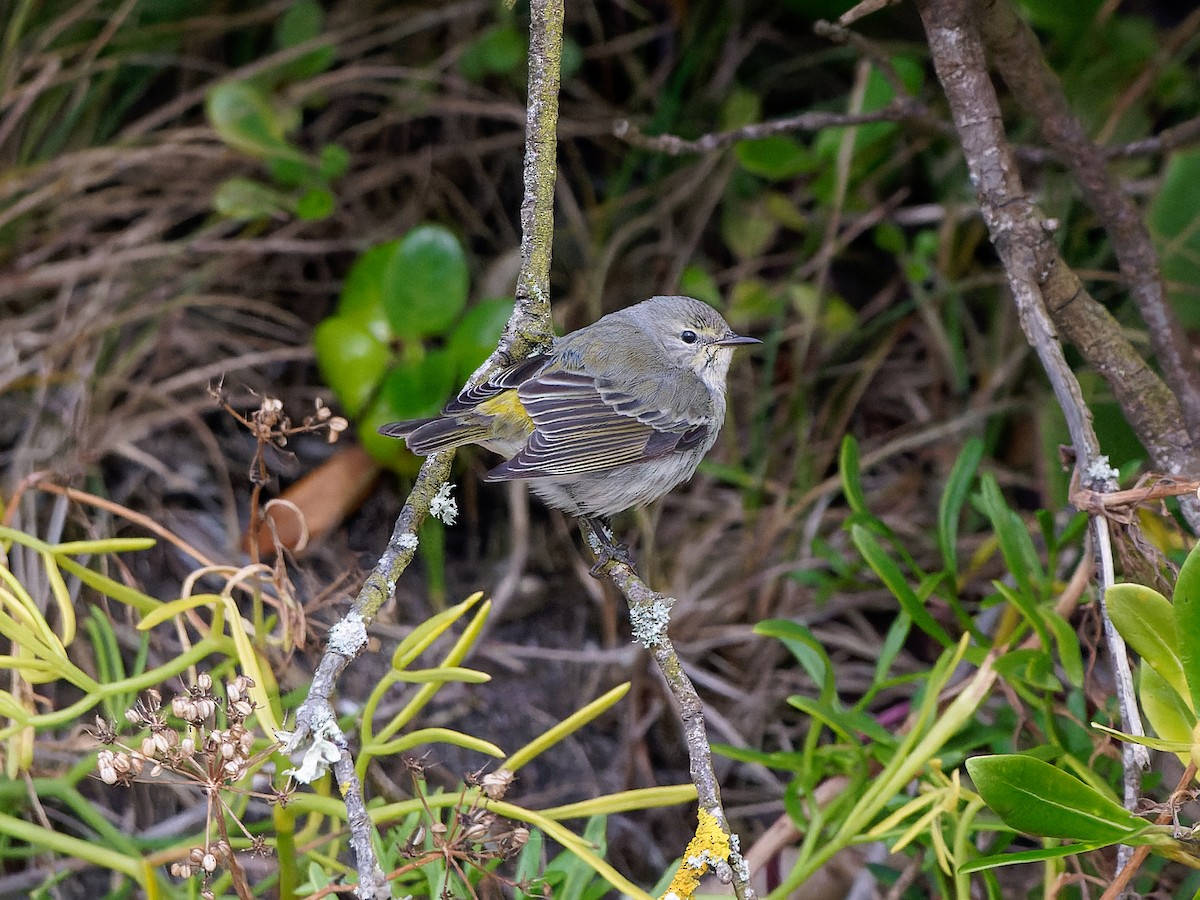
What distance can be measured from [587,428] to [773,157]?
1.01m

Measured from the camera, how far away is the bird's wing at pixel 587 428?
7.92 ft

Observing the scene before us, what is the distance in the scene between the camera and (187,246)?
3104mm

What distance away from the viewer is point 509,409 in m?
2.52

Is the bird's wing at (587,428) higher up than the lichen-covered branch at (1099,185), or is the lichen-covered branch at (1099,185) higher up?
the lichen-covered branch at (1099,185)

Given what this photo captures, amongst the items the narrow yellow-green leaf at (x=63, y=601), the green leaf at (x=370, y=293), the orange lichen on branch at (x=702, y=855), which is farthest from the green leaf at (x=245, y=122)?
the orange lichen on branch at (x=702, y=855)

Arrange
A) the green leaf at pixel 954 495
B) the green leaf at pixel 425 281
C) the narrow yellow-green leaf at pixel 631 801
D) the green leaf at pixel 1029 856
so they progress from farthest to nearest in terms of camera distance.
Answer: the green leaf at pixel 425 281, the green leaf at pixel 954 495, the narrow yellow-green leaf at pixel 631 801, the green leaf at pixel 1029 856

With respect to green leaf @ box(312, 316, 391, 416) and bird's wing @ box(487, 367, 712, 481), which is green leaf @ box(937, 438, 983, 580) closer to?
bird's wing @ box(487, 367, 712, 481)

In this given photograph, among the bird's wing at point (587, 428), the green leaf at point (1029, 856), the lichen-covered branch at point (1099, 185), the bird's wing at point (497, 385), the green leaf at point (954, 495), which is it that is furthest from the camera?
the bird's wing at point (587, 428)

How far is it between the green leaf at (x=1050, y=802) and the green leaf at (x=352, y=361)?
183 centimetres

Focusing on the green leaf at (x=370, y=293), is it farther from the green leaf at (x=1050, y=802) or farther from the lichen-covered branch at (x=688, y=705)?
the green leaf at (x=1050, y=802)

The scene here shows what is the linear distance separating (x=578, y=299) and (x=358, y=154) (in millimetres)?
861

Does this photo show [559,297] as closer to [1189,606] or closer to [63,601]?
[63,601]

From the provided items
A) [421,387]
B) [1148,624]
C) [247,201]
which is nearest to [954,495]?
[1148,624]

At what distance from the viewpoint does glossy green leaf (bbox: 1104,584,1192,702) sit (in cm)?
143
